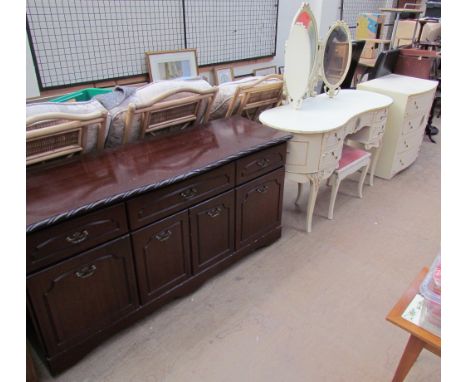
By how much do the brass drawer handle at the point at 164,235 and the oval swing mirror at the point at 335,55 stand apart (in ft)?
5.51

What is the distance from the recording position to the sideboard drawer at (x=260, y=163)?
179cm

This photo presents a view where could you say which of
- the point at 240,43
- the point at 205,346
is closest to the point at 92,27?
the point at 240,43

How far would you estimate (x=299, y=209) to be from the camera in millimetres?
2707

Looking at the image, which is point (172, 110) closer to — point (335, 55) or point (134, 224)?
point (134, 224)

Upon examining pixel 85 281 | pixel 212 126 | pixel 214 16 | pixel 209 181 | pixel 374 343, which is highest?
pixel 214 16

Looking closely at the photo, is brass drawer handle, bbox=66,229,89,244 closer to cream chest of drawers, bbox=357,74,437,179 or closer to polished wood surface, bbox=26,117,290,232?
polished wood surface, bbox=26,117,290,232

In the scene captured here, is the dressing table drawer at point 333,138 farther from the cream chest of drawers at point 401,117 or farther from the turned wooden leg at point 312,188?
the cream chest of drawers at point 401,117

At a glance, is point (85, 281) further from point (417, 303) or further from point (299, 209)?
point (299, 209)

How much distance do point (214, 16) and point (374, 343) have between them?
2988 millimetres

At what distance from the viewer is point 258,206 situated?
2025 millimetres

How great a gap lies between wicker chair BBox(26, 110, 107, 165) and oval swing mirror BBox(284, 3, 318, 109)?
1.23 meters

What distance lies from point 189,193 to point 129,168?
28 centimetres

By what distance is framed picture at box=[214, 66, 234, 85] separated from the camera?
3469 mm

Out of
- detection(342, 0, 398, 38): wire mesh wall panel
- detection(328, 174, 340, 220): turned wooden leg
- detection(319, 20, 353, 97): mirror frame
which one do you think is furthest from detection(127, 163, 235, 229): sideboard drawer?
detection(342, 0, 398, 38): wire mesh wall panel
